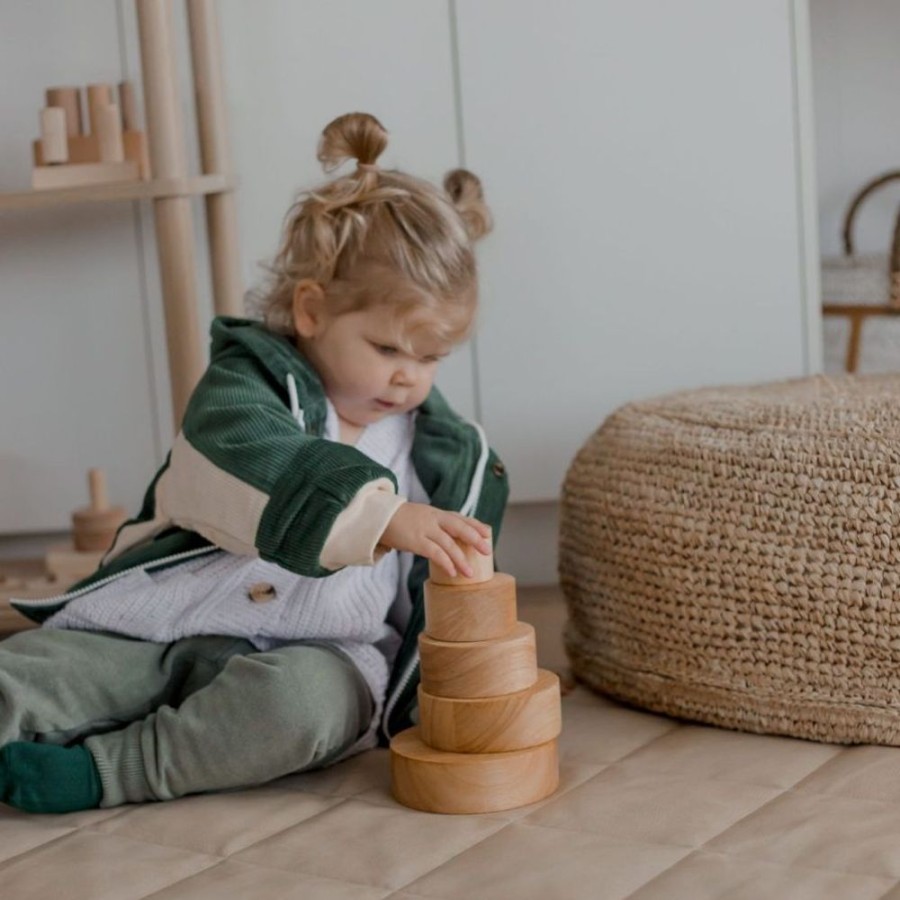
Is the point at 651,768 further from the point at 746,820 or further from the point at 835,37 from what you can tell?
the point at 835,37

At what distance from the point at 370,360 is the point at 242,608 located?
0.23m

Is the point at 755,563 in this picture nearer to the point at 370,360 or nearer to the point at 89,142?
the point at 370,360

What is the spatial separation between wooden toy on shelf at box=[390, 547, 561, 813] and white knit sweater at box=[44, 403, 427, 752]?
0.49ft

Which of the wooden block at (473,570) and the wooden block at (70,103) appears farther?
the wooden block at (70,103)

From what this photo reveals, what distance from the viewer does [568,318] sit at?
1.72 meters

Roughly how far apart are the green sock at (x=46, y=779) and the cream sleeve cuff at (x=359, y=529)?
246 millimetres

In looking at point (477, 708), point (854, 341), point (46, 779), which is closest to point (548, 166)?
point (854, 341)

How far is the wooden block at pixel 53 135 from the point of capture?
161cm

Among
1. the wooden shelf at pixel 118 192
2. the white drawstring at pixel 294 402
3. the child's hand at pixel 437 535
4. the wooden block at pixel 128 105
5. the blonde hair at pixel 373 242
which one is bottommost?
the child's hand at pixel 437 535

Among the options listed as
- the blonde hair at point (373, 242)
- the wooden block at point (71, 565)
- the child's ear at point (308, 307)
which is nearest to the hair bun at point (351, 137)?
the blonde hair at point (373, 242)

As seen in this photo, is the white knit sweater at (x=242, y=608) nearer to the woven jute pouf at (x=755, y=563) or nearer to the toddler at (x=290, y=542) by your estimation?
the toddler at (x=290, y=542)

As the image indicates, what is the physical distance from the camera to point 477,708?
1086mm

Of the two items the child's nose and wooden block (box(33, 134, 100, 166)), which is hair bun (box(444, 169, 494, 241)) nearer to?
the child's nose

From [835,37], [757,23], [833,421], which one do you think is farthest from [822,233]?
[833,421]
